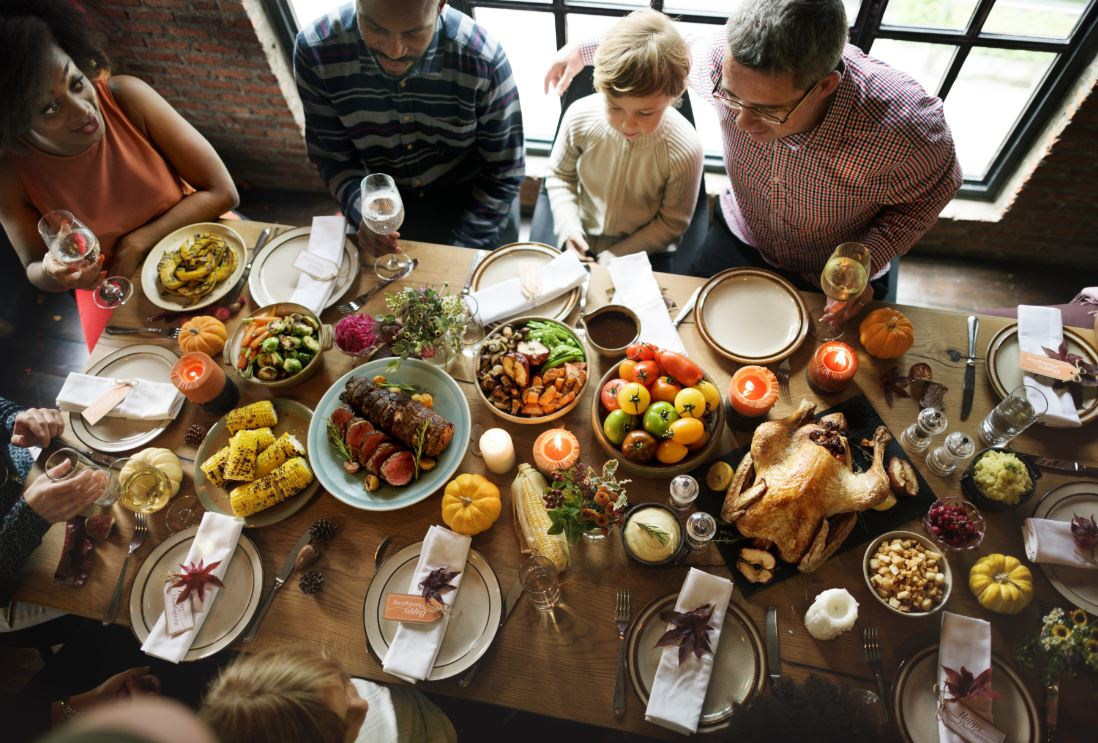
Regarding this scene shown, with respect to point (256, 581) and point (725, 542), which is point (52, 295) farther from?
point (725, 542)

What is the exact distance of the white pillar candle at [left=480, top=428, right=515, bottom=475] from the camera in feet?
5.70

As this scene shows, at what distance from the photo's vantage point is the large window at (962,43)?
2.74 metres

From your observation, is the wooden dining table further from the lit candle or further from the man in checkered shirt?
the man in checkered shirt

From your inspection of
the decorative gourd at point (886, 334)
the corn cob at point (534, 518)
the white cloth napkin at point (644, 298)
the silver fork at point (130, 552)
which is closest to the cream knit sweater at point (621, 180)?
the white cloth napkin at point (644, 298)

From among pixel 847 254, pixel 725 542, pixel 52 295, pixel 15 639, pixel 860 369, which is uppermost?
pixel 847 254

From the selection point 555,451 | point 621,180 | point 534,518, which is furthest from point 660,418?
point 621,180

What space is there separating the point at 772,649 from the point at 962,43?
116 inches

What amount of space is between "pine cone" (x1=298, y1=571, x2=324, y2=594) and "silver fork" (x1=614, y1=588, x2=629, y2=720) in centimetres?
84

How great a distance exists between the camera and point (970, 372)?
6.17 ft

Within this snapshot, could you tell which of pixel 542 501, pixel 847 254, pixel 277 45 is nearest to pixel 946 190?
pixel 847 254

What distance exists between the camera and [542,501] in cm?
169

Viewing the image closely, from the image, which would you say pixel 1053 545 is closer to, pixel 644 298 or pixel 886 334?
pixel 886 334

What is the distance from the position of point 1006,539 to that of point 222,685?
2006 mm

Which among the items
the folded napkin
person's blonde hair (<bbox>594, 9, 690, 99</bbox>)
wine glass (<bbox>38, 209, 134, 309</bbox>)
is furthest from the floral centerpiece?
wine glass (<bbox>38, 209, 134, 309</bbox>)
